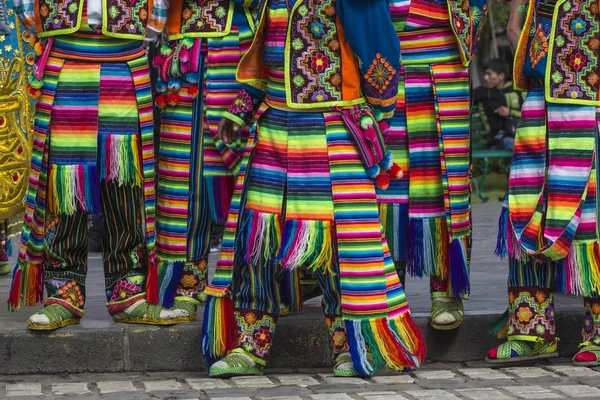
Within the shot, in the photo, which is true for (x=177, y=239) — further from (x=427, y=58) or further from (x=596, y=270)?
(x=596, y=270)

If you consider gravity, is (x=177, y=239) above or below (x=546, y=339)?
above

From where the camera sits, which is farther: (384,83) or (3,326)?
(3,326)

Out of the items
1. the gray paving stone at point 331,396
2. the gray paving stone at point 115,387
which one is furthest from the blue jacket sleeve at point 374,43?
the gray paving stone at point 115,387

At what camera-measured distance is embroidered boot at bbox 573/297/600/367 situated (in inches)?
219

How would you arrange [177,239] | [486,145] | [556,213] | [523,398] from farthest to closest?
[486,145], [177,239], [556,213], [523,398]

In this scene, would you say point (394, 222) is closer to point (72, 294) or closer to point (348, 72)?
point (348, 72)

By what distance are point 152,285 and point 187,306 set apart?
20 centimetres

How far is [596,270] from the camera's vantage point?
549 centimetres

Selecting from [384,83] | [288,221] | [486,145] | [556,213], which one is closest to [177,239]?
[288,221]

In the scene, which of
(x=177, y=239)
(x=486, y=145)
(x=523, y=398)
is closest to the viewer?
(x=523, y=398)

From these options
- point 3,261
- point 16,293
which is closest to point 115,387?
point 16,293

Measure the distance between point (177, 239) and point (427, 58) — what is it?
1.37 m

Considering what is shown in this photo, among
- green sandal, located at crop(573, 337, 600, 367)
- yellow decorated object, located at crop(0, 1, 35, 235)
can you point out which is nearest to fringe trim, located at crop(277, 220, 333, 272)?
green sandal, located at crop(573, 337, 600, 367)

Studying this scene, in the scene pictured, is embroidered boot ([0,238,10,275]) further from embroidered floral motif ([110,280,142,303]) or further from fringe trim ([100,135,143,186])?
fringe trim ([100,135,143,186])
